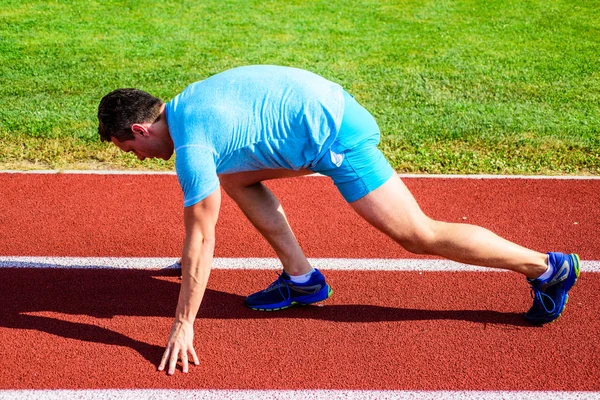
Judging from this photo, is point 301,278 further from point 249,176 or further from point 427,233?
point 427,233

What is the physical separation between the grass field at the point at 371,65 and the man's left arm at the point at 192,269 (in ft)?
10.4

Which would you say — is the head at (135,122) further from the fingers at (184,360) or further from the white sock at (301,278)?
the white sock at (301,278)

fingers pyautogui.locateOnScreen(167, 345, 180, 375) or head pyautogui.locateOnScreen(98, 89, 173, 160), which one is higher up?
head pyautogui.locateOnScreen(98, 89, 173, 160)

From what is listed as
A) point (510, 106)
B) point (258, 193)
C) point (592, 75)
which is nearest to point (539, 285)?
point (258, 193)

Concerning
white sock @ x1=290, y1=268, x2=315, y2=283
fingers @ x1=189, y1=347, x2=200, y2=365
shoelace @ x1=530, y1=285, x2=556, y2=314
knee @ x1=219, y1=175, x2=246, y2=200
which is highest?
knee @ x1=219, y1=175, x2=246, y2=200

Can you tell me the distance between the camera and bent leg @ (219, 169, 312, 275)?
4328 mm

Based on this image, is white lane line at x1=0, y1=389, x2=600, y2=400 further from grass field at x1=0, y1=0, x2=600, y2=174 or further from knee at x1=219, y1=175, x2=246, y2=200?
grass field at x1=0, y1=0, x2=600, y2=174

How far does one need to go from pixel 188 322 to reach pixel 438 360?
4.66 feet

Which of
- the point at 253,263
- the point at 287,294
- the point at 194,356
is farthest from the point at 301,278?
the point at 194,356

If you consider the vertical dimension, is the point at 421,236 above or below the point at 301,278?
above

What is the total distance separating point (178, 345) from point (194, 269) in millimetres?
473

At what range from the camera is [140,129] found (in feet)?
12.4

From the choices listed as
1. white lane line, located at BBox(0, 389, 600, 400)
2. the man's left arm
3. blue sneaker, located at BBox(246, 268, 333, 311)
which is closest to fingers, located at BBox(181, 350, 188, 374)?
the man's left arm

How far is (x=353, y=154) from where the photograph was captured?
390 cm
